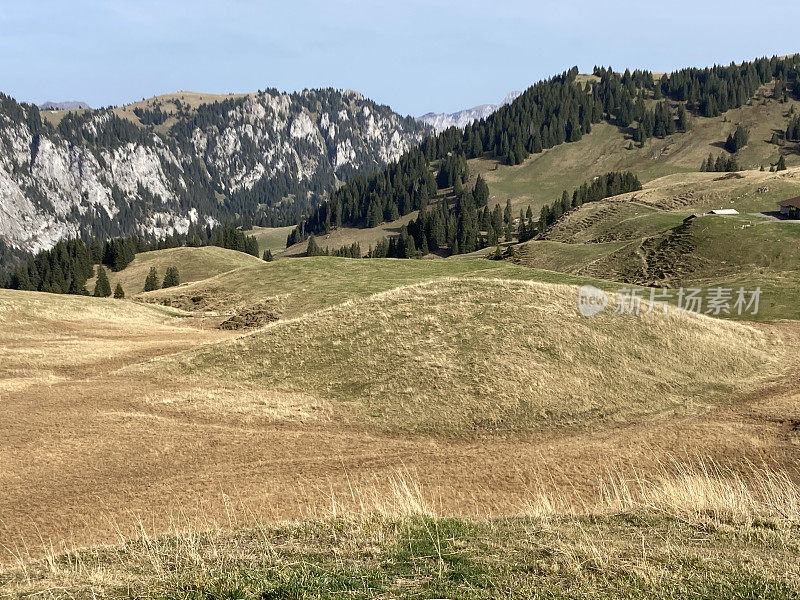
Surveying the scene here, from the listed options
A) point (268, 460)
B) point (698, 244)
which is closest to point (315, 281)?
point (268, 460)

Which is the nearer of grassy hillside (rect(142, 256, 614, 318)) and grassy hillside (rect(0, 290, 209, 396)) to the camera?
grassy hillside (rect(0, 290, 209, 396))

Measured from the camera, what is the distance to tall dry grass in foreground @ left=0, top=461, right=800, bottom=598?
31.5ft

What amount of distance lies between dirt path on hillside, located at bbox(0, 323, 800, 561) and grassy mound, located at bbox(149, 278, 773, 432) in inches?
68.6

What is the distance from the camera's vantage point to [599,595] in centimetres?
889

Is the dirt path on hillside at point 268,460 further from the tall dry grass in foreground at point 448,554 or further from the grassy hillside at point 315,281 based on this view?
the grassy hillside at point 315,281

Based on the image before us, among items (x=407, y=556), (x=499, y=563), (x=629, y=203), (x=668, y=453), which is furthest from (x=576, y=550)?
(x=629, y=203)

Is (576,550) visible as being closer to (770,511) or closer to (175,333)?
(770,511)

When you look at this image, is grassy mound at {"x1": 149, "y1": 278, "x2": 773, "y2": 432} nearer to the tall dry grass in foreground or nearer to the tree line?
the tall dry grass in foreground

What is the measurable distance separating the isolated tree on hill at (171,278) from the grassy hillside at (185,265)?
2.71 m

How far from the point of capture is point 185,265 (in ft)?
424

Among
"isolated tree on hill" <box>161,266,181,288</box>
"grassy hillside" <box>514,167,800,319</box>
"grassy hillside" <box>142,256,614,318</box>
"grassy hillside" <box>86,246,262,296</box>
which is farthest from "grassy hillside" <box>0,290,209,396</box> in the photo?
"grassy hillside" <box>86,246,262,296</box>

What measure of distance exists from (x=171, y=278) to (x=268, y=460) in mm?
106547

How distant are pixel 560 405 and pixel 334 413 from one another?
1059 cm

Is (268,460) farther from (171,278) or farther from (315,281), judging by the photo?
(171,278)
